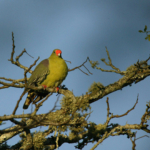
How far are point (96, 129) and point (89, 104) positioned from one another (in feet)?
1.84

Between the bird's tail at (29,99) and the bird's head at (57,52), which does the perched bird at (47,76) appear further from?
the bird's head at (57,52)

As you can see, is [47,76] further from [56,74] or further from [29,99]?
[29,99]

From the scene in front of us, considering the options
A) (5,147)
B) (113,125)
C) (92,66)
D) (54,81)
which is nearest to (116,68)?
(92,66)

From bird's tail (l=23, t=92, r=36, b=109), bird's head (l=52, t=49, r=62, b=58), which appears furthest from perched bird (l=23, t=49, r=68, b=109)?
bird's head (l=52, t=49, r=62, b=58)

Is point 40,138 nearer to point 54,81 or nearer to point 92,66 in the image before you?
point 54,81

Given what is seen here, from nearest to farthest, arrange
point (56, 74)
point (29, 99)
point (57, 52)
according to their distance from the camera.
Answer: point (56, 74)
point (29, 99)
point (57, 52)

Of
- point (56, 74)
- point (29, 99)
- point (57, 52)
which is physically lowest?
point (29, 99)

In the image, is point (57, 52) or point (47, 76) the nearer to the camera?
point (47, 76)

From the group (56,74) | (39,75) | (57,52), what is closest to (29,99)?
(39,75)

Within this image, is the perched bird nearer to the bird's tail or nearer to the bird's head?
the bird's tail

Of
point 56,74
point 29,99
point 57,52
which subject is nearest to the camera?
point 56,74

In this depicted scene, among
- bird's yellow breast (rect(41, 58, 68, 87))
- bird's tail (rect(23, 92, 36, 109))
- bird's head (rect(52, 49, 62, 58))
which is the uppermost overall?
bird's head (rect(52, 49, 62, 58))

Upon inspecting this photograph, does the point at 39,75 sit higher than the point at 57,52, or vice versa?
the point at 57,52

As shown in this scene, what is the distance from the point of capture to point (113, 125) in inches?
164
